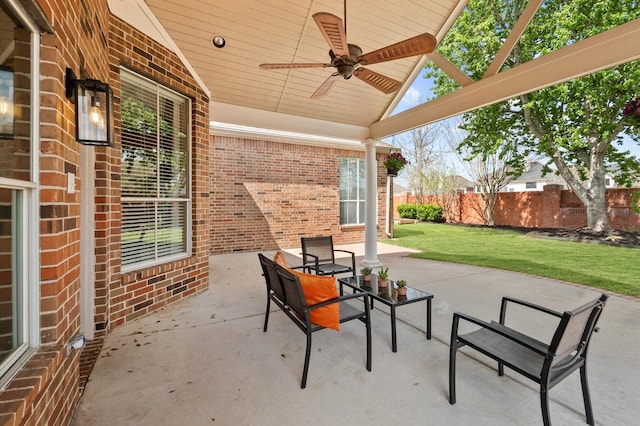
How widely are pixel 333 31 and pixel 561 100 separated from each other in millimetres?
11471

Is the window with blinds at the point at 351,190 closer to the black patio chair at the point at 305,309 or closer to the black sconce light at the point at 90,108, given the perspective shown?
the black patio chair at the point at 305,309

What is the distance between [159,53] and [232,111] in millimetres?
1457

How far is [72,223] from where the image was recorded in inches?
75.2

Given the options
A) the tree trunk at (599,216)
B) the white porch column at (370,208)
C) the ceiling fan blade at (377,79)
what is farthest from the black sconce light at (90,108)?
the tree trunk at (599,216)

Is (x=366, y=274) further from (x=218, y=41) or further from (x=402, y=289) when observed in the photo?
(x=218, y=41)

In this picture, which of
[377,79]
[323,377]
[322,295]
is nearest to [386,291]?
[322,295]

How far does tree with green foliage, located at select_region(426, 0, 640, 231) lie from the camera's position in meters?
8.81

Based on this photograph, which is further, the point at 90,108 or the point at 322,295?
the point at 322,295

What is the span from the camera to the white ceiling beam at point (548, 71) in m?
2.62

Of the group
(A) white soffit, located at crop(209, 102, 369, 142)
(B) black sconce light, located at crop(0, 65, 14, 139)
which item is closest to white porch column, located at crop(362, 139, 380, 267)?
(A) white soffit, located at crop(209, 102, 369, 142)

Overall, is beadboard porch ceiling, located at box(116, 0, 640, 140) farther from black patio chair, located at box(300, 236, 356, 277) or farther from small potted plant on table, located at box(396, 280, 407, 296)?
small potted plant on table, located at box(396, 280, 407, 296)

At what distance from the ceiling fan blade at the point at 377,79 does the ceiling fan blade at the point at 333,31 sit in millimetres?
426

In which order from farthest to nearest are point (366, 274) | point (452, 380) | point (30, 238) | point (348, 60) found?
1. point (366, 274)
2. point (348, 60)
3. point (452, 380)
4. point (30, 238)

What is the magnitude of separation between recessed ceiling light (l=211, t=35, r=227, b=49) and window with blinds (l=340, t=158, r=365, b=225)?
5.77m
